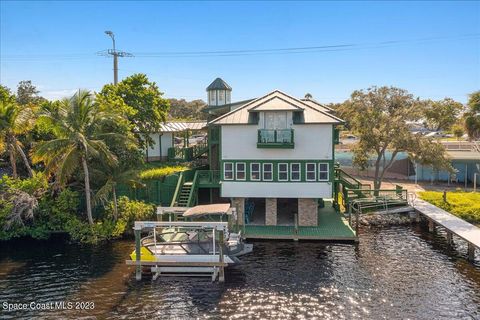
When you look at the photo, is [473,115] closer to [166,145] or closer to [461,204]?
[461,204]

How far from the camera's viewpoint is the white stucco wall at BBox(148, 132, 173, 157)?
1465 inches

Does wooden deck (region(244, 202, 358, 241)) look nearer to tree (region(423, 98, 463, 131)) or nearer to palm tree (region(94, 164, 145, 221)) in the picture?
palm tree (region(94, 164, 145, 221))

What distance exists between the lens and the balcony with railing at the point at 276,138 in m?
25.2

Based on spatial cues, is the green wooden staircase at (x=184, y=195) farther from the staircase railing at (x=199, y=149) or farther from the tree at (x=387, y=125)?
the tree at (x=387, y=125)

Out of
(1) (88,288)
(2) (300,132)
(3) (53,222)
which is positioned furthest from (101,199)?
(2) (300,132)

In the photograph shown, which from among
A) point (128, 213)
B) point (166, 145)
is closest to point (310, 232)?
point (128, 213)

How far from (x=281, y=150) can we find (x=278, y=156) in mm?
463

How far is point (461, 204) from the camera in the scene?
29.6m

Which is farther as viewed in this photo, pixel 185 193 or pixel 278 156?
pixel 185 193

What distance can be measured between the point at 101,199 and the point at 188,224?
373 inches

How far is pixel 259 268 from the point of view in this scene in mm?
20203

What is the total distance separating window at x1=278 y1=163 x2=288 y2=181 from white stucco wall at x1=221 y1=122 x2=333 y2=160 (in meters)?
0.55

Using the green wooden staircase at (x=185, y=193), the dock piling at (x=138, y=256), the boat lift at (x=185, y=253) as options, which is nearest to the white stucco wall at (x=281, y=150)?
the green wooden staircase at (x=185, y=193)

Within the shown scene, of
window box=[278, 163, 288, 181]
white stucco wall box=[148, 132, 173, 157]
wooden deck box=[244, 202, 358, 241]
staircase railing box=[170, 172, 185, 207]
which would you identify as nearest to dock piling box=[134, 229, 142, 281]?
staircase railing box=[170, 172, 185, 207]
